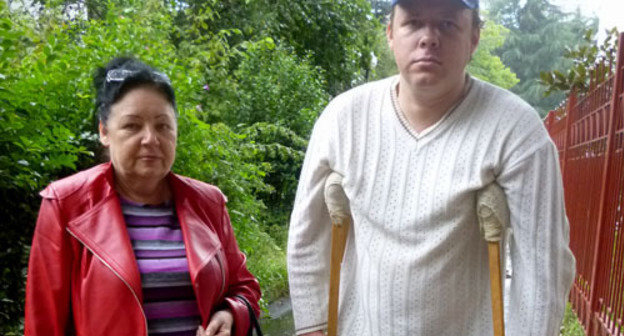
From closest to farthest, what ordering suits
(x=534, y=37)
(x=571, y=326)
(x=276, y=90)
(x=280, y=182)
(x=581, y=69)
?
(x=571, y=326), (x=581, y=69), (x=276, y=90), (x=280, y=182), (x=534, y=37)

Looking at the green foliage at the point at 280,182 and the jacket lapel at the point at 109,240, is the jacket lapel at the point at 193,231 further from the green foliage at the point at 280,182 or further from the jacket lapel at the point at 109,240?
the green foliage at the point at 280,182

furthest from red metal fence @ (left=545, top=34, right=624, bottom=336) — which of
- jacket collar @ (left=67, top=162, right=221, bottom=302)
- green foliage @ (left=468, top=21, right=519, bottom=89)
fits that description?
green foliage @ (left=468, top=21, right=519, bottom=89)

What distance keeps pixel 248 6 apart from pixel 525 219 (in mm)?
9575

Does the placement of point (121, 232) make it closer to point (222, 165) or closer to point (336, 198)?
point (336, 198)

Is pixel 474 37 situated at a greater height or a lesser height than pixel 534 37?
lesser

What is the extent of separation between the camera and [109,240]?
75.4 inches

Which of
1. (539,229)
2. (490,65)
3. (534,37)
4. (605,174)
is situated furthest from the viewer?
(534,37)

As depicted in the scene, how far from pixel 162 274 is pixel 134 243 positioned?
0.46ft

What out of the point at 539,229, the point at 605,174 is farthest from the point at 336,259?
the point at 605,174

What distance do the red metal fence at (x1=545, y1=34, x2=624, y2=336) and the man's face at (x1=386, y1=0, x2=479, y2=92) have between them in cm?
257

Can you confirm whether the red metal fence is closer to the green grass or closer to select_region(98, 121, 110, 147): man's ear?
the green grass

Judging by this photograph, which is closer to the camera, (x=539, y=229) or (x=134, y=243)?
(x=539, y=229)

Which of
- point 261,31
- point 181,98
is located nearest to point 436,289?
point 181,98

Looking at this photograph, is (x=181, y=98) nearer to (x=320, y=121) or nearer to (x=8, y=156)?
(x=8, y=156)
